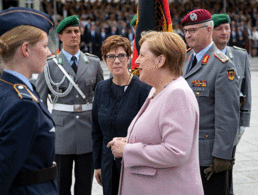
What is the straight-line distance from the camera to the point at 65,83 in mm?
2969

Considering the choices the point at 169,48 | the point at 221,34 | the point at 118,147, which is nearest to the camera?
the point at 169,48

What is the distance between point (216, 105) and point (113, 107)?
711mm

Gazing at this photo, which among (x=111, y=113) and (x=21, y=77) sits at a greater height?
(x=21, y=77)

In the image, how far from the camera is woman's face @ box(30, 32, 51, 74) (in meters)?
1.48

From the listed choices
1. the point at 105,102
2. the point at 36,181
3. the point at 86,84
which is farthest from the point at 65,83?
the point at 36,181

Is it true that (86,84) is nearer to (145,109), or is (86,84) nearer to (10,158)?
(145,109)

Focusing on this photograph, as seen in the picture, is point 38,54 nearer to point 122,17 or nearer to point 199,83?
point 199,83

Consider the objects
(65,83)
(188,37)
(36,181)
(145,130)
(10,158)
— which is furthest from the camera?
(65,83)

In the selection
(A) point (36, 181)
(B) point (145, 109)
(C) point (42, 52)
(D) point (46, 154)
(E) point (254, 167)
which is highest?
(C) point (42, 52)

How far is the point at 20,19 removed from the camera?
56.4 inches

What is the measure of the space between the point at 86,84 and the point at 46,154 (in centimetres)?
158

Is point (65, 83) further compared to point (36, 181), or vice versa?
point (65, 83)

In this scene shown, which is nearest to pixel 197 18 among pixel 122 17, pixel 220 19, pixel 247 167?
pixel 220 19

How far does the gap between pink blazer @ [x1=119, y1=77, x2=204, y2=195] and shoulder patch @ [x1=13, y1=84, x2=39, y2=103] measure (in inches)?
20.5
